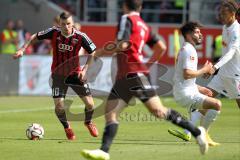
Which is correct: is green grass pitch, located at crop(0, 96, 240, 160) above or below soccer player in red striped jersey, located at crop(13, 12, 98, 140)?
below

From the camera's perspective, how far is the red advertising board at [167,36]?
3067cm

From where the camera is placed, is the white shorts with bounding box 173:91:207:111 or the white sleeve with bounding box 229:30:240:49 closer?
the white shorts with bounding box 173:91:207:111

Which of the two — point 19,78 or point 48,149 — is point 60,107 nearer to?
point 48,149

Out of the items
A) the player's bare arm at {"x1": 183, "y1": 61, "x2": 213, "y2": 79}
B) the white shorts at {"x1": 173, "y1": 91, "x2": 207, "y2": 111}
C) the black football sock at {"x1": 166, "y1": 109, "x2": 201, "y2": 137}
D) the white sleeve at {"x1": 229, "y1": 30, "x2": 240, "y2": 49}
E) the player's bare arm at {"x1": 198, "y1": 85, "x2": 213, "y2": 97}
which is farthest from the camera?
the player's bare arm at {"x1": 198, "y1": 85, "x2": 213, "y2": 97}

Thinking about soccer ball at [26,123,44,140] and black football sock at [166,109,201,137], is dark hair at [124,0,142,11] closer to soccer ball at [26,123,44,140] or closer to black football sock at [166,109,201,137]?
black football sock at [166,109,201,137]

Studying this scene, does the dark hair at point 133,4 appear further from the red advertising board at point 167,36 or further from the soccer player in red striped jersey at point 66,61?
the red advertising board at point 167,36

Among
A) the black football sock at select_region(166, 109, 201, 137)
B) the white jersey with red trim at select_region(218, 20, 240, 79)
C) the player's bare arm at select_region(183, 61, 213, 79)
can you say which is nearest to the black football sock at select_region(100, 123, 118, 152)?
the black football sock at select_region(166, 109, 201, 137)

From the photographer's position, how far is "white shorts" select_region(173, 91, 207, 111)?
40.6ft

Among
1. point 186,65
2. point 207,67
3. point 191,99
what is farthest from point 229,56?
point 207,67

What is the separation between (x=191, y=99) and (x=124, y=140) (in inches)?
73.9

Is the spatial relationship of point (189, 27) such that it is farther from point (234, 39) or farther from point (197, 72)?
point (234, 39)

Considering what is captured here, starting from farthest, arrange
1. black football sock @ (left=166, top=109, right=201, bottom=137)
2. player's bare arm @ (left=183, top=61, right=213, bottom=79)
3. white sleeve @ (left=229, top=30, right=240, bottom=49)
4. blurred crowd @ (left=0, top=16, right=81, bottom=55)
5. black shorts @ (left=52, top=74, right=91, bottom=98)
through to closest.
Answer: blurred crowd @ (left=0, top=16, right=81, bottom=55) → black shorts @ (left=52, top=74, right=91, bottom=98) → white sleeve @ (left=229, top=30, right=240, bottom=49) → player's bare arm @ (left=183, top=61, right=213, bottom=79) → black football sock @ (left=166, top=109, right=201, bottom=137)

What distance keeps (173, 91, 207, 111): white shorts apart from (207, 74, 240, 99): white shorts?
143 centimetres

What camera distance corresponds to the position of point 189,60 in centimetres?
1214
